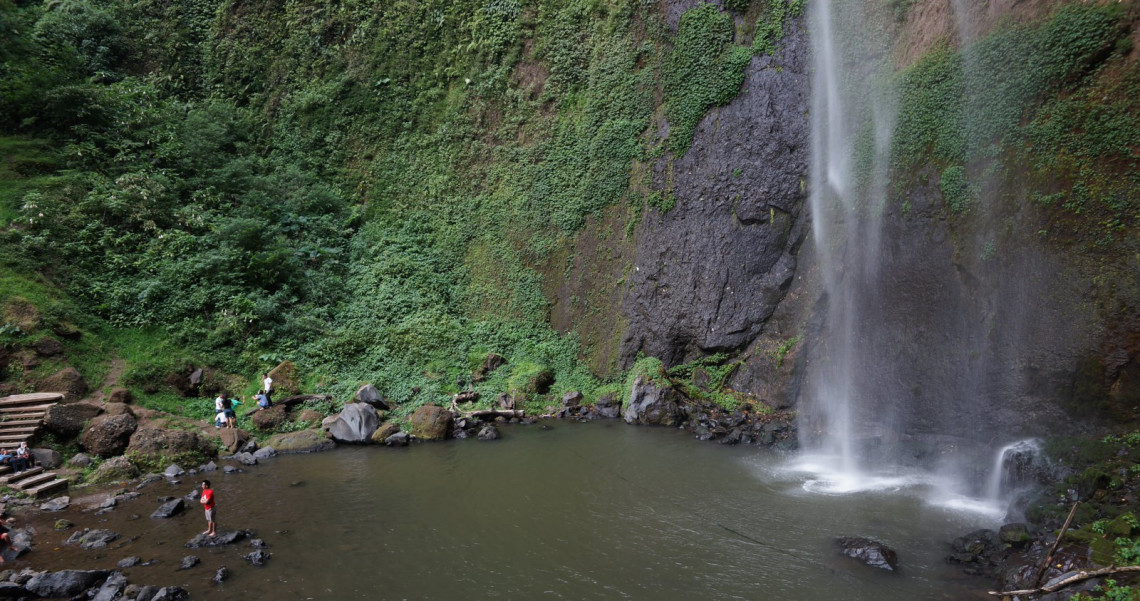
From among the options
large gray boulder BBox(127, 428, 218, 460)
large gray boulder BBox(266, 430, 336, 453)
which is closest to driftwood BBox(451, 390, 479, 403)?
large gray boulder BBox(266, 430, 336, 453)

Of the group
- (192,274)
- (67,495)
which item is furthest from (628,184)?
(67,495)

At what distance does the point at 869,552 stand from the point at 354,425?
12.5 meters

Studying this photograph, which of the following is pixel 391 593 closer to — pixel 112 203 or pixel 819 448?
pixel 819 448

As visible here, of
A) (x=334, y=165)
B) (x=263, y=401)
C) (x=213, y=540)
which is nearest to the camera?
(x=213, y=540)

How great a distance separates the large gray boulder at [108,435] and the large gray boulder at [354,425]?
14.8 feet

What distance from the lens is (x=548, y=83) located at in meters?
23.2

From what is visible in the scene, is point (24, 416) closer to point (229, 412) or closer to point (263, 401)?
point (229, 412)

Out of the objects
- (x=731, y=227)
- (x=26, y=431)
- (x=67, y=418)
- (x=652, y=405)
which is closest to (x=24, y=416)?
(x=26, y=431)

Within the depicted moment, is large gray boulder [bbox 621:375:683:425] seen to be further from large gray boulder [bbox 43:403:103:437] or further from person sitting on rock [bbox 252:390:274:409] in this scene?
large gray boulder [bbox 43:403:103:437]

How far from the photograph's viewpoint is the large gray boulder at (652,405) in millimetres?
16438

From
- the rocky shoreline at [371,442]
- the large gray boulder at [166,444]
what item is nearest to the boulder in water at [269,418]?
the rocky shoreline at [371,442]

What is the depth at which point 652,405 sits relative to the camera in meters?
16.6

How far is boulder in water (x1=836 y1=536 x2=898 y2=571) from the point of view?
26.1 feet

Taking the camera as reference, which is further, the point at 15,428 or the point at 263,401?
the point at 263,401
